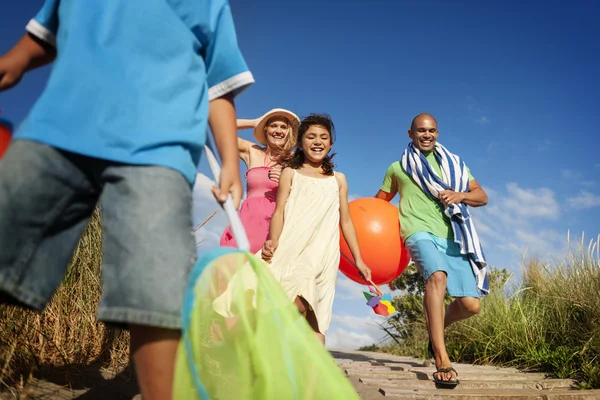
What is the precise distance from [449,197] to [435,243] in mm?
441

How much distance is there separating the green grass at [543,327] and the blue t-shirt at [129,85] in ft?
15.7

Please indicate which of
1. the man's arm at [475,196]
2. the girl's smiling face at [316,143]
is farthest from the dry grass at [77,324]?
the man's arm at [475,196]

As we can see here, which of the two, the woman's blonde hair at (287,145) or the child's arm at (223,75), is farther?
the woman's blonde hair at (287,145)

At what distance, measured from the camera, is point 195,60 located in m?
1.67

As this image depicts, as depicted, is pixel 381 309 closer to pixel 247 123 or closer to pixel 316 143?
pixel 316 143

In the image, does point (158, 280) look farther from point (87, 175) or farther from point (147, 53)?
point (147, 53)

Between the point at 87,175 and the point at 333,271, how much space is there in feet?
9.10

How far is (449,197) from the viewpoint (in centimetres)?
481

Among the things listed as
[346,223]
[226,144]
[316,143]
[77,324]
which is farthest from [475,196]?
[226,144]

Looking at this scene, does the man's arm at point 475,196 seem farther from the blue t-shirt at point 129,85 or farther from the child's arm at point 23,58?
the child's arm at point 23,58

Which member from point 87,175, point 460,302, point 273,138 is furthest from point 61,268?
point 460,302

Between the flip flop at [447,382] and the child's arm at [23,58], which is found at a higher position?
the child's arm at [23,58]

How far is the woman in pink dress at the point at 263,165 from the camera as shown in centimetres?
464

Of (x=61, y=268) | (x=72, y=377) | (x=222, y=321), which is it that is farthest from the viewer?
(x=72, y=377)
